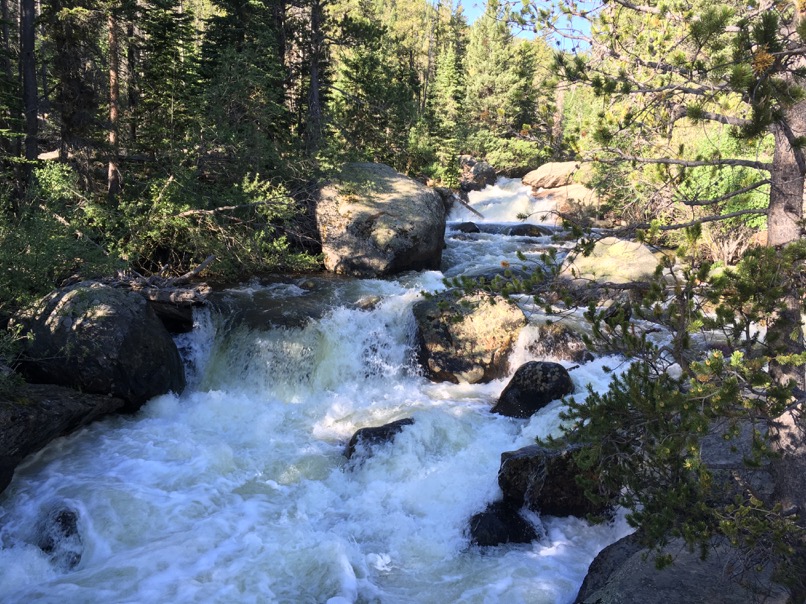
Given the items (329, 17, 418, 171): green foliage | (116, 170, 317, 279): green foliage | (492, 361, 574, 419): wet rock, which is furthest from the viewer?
(329, 17, 418, 171): green foliage

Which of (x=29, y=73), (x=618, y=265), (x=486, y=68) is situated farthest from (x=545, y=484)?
(x=486, y=68)

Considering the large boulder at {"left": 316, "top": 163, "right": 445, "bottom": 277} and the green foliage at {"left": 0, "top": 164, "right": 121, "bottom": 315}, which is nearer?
the green foliage at {"left": 0, "top": 164, "right": 121, "bottom": 315}

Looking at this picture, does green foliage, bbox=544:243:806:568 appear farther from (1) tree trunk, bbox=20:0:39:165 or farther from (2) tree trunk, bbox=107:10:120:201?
(1) tree trunk, bbox=20:0:39:165

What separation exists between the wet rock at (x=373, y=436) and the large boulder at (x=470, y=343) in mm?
2588

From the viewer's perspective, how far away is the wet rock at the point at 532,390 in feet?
30.0

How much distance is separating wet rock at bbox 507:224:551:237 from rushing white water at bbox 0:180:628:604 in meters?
11.5

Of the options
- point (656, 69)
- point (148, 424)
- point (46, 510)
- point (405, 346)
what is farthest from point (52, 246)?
point (656, 69)

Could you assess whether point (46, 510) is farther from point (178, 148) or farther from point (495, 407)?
point (178, 148)

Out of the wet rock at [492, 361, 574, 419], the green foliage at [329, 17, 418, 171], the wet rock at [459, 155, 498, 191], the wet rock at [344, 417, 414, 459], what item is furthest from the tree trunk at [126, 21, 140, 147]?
the wet rock at [459, 155, 498, 191]

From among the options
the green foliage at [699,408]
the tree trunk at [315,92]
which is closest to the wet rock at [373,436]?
the green foliage at [699,408]

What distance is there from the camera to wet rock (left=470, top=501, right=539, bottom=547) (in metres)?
6.68

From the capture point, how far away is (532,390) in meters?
9.23

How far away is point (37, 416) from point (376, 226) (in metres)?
10.2

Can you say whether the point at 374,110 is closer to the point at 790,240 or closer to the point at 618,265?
the point at 618,265
